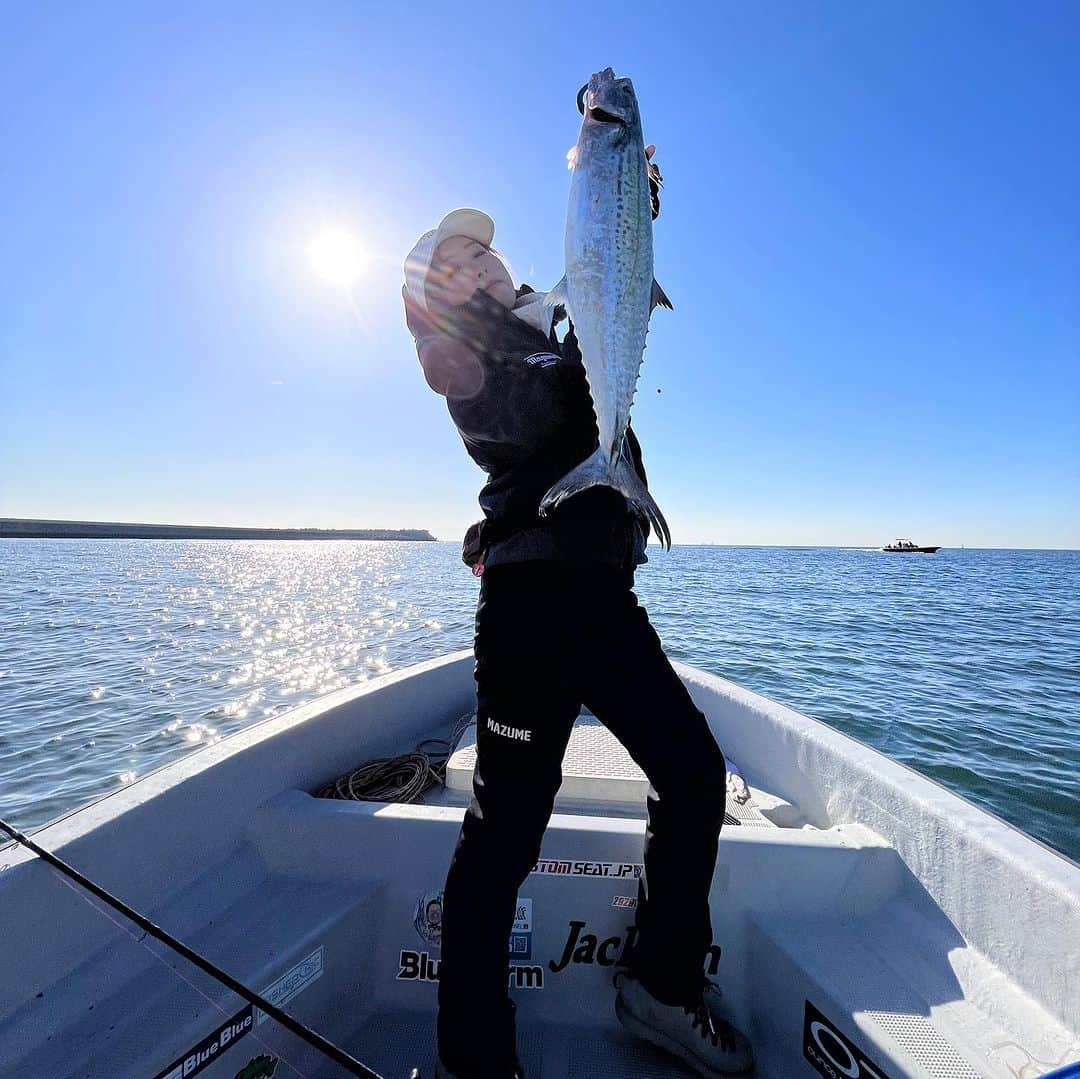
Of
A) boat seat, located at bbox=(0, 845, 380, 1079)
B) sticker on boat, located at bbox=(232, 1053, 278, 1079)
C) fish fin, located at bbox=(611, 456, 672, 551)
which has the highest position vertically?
fish fin, located at bbox=(611, 456, 672, 551)

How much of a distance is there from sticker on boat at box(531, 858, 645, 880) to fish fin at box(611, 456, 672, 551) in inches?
57.7

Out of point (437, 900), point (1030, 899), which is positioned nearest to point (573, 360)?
point (437, 900)

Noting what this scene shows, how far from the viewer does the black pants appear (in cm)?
173

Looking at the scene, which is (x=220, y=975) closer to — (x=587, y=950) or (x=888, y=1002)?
(x=587, y=950)

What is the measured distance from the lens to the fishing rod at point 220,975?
4.16ft

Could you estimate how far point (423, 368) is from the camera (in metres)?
1.92

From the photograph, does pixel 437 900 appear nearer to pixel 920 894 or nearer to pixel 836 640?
pixel 920 894

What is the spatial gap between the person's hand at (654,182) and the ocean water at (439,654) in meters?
5.54

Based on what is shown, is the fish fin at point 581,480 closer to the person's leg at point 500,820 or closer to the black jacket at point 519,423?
the black jacket at point 519,423

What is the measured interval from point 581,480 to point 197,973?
2.12 m

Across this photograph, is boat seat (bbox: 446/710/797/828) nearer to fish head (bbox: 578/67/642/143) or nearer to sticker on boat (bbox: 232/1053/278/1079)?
sticker on boat (bbox: 232/1053/278/1079)

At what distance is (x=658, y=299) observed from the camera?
204 cm

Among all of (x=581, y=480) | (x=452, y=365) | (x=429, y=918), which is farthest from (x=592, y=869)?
(x=452, y=365)

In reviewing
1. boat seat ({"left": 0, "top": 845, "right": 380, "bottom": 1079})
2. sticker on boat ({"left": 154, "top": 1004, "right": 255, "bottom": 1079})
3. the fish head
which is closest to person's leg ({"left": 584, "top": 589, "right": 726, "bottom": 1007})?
boat seat ({"left": 0, "top": 845, "right": 380, "bottom": 1079})
